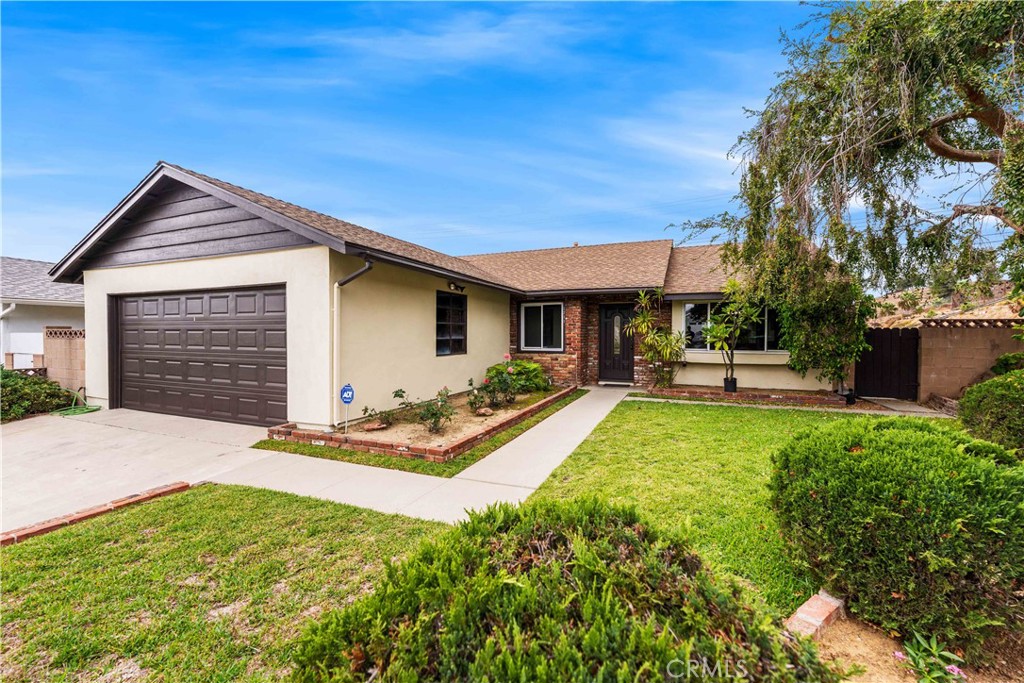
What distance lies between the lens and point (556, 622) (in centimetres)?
124

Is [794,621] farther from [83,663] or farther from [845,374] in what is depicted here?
[845,374]

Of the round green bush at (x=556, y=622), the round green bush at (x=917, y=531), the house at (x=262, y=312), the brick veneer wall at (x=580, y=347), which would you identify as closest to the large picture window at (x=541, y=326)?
the brick veneer wall at (x=580, y=347)

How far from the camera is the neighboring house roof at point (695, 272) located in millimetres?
11245

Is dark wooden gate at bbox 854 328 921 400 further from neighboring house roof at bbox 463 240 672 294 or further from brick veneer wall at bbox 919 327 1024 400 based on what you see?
neighboring house roof at bbox 463 240 672 294

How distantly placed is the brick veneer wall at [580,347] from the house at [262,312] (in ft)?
4.15

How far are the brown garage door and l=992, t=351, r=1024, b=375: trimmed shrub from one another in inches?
538

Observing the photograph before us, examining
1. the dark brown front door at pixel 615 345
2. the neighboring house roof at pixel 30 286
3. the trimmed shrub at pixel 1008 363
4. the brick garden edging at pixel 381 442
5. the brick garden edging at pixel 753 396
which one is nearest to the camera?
the brick garden edging at pixel 381 442

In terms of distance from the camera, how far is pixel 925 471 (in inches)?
Result: 90.5

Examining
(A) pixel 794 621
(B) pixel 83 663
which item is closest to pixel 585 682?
(A) pixel 794 621

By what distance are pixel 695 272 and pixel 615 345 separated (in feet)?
11.0

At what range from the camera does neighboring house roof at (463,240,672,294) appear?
39.3 ft

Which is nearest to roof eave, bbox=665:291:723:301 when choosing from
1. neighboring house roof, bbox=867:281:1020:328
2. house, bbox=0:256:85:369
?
neighboring house roof, bbox=867:281:1020:328

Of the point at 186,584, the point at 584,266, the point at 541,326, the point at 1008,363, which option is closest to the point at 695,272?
the point at 584,266

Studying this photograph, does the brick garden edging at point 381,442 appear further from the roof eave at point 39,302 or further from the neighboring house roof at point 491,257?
the roof eave at point 39,302
